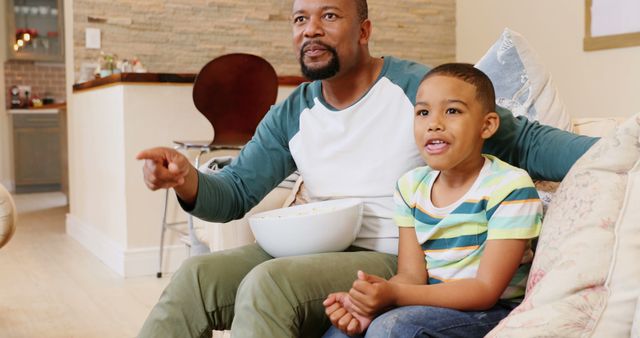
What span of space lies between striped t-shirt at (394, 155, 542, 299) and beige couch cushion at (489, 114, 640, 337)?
0.31 ft

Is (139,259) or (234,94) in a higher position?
(234,94)

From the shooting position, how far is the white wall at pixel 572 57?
4527mm

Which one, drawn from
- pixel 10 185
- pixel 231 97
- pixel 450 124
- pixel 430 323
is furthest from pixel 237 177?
pixel 10 185

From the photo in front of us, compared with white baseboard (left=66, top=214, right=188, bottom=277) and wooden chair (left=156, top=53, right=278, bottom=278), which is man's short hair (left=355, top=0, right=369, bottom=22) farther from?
white baseboard (left=66, top=214, right=188, bottom=277)

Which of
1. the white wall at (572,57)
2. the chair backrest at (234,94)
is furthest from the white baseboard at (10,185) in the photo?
the chair backrest at (234,94)

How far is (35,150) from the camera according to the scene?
8062mm

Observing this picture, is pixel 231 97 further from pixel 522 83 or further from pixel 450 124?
pixel 450 124

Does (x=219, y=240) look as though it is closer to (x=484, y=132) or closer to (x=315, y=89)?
(x=315, y=89)

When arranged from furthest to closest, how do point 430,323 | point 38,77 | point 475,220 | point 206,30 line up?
point 38,77 → point 206,30 → point 475,220 → point 430,323

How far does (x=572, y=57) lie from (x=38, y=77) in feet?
18.8

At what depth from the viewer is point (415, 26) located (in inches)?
231

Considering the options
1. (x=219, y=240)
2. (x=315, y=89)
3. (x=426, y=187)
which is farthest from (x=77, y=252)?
(x=426, y=187)

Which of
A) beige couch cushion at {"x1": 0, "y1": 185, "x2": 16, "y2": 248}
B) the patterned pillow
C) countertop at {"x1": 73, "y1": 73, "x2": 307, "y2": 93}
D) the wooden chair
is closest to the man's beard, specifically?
the patterned pillow

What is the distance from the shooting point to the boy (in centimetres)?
135
